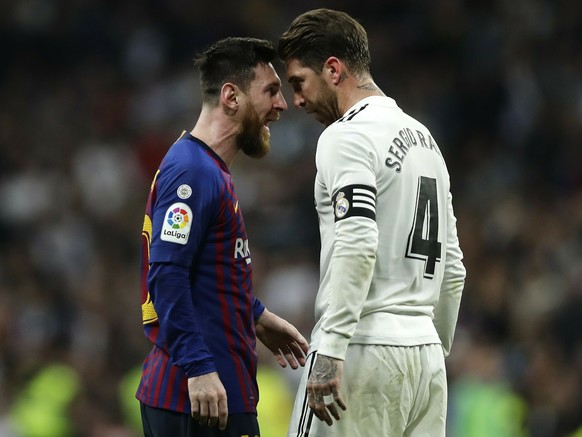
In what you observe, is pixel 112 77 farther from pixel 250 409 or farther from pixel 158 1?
pixel 250 409

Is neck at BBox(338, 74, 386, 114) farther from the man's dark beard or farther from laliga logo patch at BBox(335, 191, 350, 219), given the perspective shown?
laliga logo patch at BBox(335, 191, 350, 219)

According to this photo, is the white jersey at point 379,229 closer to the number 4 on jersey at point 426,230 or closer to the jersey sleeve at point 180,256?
the number 4 on jersey at point 426,230

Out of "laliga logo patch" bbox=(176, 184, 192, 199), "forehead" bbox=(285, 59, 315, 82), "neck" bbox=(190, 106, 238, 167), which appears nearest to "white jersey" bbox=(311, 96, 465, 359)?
"forehead" bbox=(285, 59, 315, 82)

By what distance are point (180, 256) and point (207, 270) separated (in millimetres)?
160

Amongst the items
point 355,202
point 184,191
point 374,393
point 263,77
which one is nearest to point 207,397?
point 374,393

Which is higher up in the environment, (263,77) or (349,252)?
(263,77)

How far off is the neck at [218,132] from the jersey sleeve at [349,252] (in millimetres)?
518

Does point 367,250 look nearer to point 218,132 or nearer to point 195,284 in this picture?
point 195,284

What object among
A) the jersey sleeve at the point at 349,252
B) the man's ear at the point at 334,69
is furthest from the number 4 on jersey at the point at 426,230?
the man's ear at the point at 334,69

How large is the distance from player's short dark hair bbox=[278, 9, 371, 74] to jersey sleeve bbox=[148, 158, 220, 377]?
602mm

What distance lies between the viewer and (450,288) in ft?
15.5

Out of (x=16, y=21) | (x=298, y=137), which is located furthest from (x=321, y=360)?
(x=16, y=21)

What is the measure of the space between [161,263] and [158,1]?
30.9ft

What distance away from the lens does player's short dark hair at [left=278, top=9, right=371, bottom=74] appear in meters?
4.47
